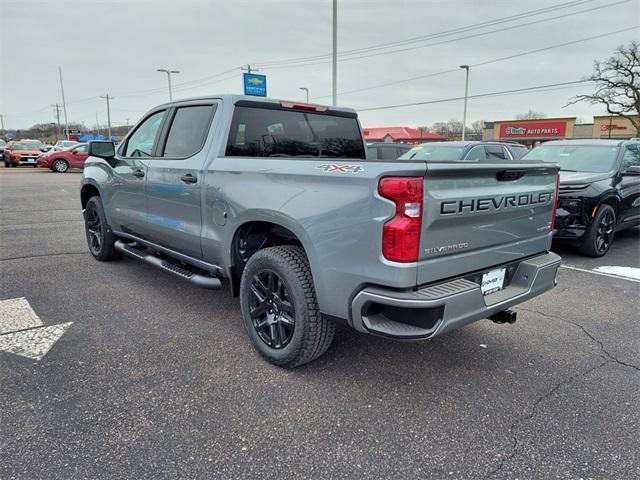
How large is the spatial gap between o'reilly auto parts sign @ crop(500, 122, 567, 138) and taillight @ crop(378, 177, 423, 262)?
185ft

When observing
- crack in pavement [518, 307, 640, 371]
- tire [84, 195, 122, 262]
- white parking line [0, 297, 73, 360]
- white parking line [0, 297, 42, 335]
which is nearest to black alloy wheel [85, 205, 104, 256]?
tire [84, 195, 122, 262]

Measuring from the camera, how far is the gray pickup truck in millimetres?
2463

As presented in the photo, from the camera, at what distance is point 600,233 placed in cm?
674

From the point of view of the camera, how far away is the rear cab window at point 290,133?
3.81m

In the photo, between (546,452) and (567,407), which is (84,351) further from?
(567,407)

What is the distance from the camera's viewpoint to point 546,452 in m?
2.41

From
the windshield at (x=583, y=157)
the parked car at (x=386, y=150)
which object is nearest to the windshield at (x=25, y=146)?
the parked car at (x=386, y=150)

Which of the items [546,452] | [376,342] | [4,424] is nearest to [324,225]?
[376,342]

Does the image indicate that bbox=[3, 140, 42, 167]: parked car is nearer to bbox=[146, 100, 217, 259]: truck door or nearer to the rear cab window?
bbox=[146, 100, 217, 259]: truck door

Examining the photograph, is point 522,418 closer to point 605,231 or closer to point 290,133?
point 290,133

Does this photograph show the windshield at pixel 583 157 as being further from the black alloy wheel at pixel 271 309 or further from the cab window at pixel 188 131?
the black alloy wheel at pixel 271 309

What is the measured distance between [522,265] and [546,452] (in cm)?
126

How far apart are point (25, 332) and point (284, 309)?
7.68 feet

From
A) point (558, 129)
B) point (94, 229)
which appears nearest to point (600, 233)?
point (94, 229)
